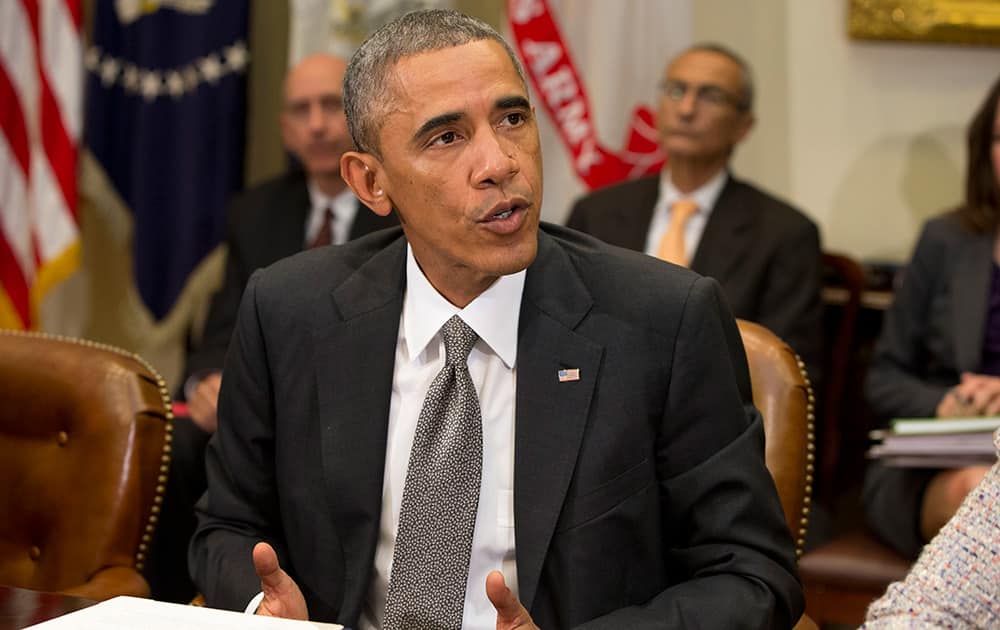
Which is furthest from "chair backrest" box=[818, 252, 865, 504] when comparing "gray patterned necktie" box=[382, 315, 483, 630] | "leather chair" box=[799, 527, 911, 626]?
"gray patterned necktie" box=[382, 315, 483, 630]

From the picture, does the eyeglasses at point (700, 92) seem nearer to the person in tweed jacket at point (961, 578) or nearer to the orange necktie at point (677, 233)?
the orange necktie at point (677, 233)

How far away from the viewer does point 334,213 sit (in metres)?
4.21

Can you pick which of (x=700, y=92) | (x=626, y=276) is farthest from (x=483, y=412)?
(x=700, y=92)

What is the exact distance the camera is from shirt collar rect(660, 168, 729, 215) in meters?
4.11

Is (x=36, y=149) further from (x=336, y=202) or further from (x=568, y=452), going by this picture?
(x=568, y=452)

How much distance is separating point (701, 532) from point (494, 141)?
606 millimetres

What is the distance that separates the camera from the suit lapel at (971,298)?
334cm

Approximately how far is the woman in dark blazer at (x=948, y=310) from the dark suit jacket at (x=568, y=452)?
1.51 m

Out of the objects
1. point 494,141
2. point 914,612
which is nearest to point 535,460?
point 494,141

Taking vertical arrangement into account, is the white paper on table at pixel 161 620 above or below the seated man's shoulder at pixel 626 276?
below

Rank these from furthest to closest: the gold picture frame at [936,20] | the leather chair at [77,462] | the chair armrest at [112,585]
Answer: the gold picture frame at [936,20] → the leather chair at [77,462] → the chair armrest at [112,585]

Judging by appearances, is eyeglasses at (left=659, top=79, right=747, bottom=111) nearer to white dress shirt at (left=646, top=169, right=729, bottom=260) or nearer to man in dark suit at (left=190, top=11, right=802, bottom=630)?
white dress shirt at (left=646, top=169, right=729, bottom=260)

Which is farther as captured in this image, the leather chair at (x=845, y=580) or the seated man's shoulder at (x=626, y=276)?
the leather chair at (x=845, y=580)

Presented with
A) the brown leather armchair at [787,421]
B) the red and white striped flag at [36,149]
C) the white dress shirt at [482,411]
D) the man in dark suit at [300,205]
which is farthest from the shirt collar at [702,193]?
the white dress shirt at [482,411]
